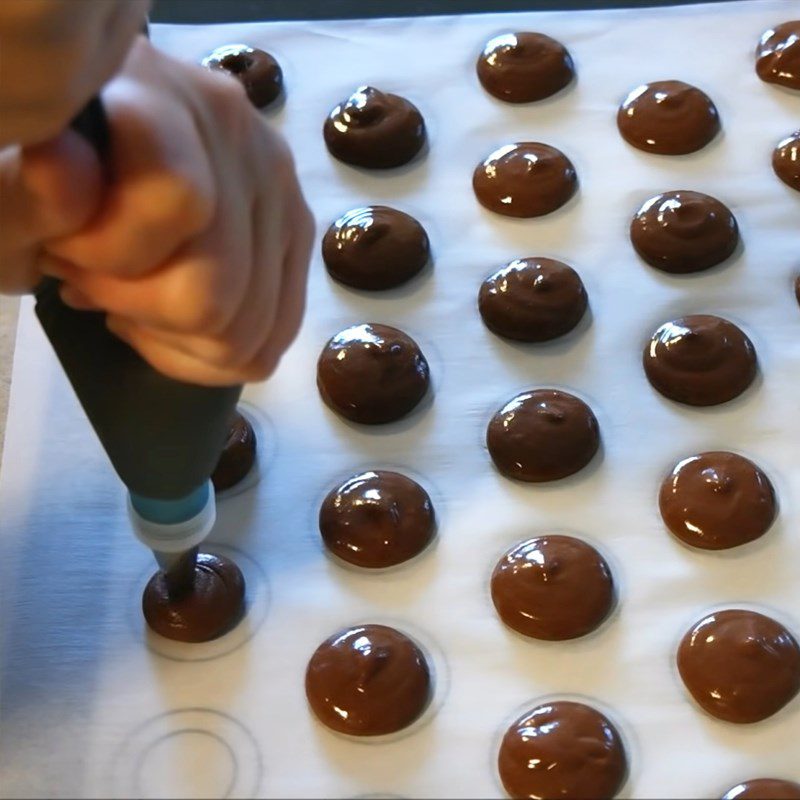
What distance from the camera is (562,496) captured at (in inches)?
25.7

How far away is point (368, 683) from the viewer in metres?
0.57

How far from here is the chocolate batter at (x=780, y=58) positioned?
2.77 ft

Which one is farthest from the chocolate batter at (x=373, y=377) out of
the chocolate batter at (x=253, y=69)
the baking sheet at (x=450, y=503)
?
the chocolate batter at (x=253, y=69)

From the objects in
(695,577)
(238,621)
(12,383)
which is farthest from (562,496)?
(12,383)

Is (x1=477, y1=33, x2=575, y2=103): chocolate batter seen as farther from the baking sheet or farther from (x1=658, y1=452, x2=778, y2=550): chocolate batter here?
(x1=658, y1=452, x2=778, y2=550): chocolate batter

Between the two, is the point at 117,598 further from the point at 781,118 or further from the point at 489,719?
the point at 781,118

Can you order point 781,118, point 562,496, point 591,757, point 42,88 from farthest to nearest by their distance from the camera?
point 781,118
point 562,496
point 591,757
point 42,88

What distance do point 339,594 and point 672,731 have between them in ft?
0.60

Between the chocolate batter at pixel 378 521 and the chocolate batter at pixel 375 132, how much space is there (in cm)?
27

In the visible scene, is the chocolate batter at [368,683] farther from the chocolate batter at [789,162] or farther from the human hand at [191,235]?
the chocolate batter at [789,162]

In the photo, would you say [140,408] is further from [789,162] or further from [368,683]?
[789,162]

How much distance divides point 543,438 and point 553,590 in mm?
96

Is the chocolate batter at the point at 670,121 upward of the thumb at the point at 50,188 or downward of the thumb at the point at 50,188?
downward

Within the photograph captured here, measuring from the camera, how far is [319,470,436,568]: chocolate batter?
622 millimetres
